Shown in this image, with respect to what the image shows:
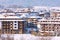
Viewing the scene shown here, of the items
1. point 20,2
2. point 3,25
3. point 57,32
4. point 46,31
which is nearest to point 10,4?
point 20,2

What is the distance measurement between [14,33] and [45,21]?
1.18 feet

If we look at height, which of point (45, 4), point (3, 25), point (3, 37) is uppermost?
point (45, 4)

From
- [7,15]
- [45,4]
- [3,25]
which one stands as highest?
[45,4]

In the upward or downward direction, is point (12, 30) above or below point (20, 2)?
below

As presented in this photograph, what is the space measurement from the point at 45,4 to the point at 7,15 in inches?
16.8

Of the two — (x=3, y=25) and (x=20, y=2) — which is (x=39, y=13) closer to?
(x=20, y=2)

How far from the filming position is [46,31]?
170cm

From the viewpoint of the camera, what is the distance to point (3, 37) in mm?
1713

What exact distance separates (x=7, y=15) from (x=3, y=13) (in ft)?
0.16

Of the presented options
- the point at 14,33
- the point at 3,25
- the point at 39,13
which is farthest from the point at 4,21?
the point at 39,13

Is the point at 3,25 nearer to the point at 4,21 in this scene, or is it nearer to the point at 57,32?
the point at 4,21

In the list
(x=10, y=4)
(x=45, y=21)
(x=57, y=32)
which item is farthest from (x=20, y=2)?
(x=57, y=32)

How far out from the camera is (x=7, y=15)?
1.70 metres

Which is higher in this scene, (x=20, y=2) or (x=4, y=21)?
(x=20, y=2)
